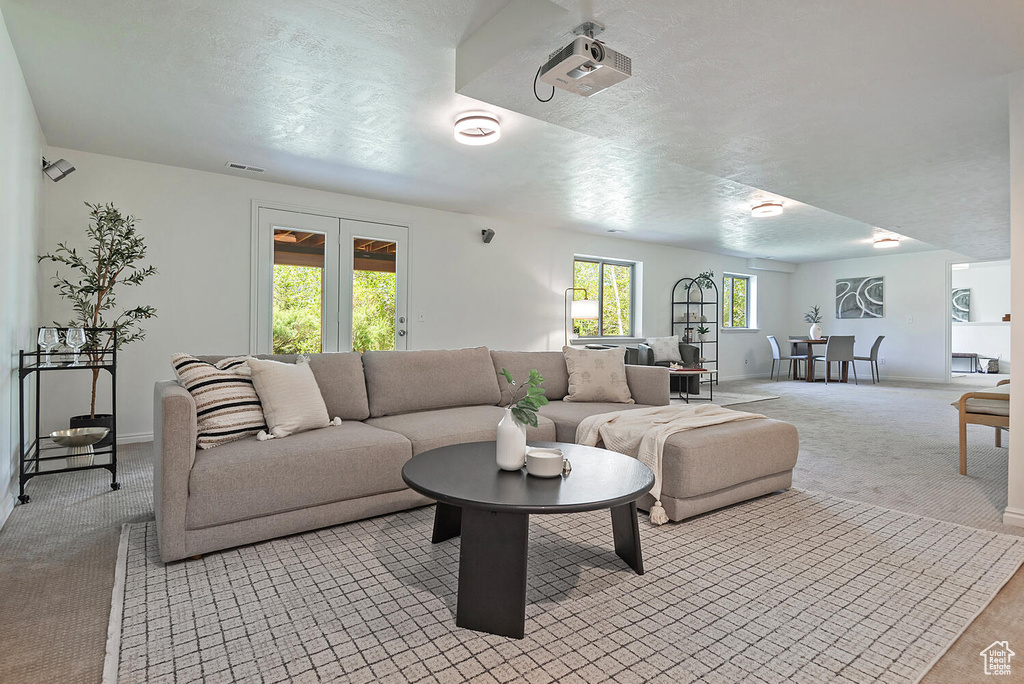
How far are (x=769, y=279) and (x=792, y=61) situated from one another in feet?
30.5

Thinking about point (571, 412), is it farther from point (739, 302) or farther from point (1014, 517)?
point (739, 302)

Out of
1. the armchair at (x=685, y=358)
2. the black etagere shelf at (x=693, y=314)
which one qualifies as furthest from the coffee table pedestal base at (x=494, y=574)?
the black etagere shelf at (x=693, y=314)

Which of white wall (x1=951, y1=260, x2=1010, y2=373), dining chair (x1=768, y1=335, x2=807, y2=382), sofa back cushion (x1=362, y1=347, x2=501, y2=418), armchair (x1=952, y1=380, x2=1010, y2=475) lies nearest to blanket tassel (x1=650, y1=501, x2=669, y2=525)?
sofa back cushion (x1=362, y1=347, x2=501, y2=418)

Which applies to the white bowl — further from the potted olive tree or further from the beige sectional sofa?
the potted olive tree

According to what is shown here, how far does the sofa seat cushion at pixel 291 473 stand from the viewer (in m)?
2.13

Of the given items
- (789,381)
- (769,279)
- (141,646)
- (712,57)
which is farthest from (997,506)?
(769,279)

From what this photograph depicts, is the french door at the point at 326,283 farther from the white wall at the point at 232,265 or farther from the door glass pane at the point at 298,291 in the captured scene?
the white wall at the point at 232,265

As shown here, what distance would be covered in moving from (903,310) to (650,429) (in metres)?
9.56

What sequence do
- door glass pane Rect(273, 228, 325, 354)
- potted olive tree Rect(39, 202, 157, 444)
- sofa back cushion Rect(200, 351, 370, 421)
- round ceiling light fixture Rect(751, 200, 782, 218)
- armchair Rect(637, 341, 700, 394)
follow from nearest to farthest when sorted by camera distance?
sofa back cushion Rect(200, 351, 370, 421) < potted olive tree Rect(39, 202, 157, 444) < door glass pane Rect(273, 228, 325, 354) < round ceiling light fixture Rect(751, 200, 782, 218) < armchair Rect(637, 341, 700, 394)

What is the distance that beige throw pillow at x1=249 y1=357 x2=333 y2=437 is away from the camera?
260 centimetres

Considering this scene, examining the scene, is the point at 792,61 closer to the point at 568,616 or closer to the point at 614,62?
the point at 614,62

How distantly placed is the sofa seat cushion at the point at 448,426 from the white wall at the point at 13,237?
184 centimetres

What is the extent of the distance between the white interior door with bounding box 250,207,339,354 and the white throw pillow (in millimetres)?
4420

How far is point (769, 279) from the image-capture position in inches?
425
